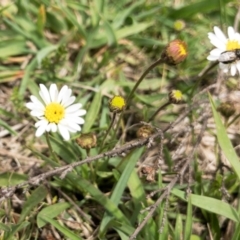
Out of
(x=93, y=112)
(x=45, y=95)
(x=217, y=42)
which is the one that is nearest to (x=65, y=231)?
(x=45, y=95)

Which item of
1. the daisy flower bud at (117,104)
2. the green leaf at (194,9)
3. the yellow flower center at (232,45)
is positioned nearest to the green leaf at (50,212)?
the daisy flower bud at (117,104)

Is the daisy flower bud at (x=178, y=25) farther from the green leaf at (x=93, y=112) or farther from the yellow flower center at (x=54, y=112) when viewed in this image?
the yellow flower center at (x=54, y=112)

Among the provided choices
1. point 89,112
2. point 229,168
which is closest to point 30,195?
point 89,112

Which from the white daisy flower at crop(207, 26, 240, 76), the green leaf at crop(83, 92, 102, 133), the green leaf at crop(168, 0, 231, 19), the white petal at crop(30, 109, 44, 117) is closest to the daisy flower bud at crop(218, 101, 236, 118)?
the white daisy flower at crop(207, 26, 240, 76)

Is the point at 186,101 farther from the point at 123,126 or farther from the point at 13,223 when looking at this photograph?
the point at 13,223

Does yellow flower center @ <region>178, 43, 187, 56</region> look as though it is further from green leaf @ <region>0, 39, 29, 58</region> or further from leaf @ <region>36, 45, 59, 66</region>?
green leaf @ <region>0, 39, 29, 58</region>

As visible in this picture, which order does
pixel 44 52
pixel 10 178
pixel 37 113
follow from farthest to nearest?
1. pixel 44 52
2. pixel 10 178
3. pixel 37 113

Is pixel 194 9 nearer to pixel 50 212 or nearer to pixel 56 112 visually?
pixel 56 112
